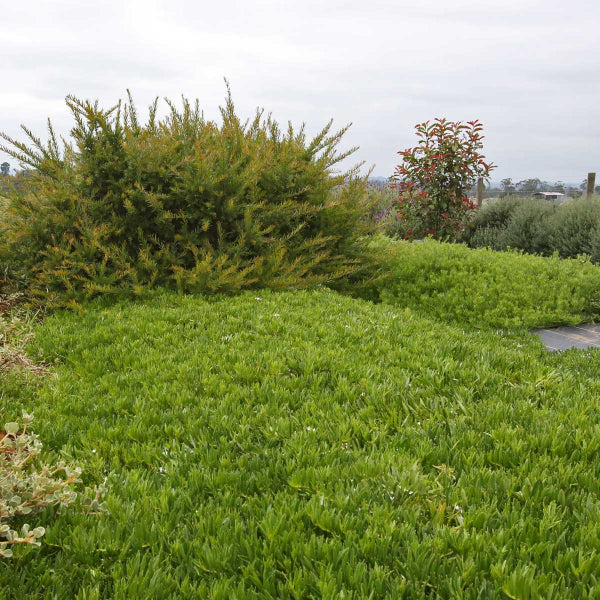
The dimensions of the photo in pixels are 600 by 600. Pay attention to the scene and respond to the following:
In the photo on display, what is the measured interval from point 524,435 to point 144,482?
6.50ft

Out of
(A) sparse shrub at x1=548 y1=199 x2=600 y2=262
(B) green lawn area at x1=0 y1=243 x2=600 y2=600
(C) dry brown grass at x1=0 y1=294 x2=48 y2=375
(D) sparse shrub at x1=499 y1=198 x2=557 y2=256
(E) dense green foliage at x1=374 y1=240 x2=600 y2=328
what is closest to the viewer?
(B) green lawn area at x1=0 y1=243 x2=600 y2=600

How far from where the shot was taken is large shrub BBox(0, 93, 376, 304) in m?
5.72

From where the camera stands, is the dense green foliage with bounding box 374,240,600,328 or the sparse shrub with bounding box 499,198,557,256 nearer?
the dense green foliage with bounding box 374,240,600,328

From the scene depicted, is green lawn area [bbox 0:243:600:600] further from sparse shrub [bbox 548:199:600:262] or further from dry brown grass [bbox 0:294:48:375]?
sparse shrub [bbox 548:199:600:262]

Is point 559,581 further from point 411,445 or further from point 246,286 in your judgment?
point 246,286

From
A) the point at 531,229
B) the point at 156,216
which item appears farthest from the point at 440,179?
the point at 156,216

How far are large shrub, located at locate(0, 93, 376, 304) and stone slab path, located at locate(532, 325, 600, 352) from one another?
2.45 metres

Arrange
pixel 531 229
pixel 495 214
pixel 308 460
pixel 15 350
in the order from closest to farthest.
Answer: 1. pixel 308 460
2. pixel 15 350
3. pixel 531 229
4. pixel 495 214

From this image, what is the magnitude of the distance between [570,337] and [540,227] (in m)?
6.26

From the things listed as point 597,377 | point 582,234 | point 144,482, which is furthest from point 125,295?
point 582,234

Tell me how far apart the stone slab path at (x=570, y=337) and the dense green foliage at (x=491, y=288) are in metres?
0.12

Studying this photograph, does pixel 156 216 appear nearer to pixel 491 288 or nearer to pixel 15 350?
pixel 15 350

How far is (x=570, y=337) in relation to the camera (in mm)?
6055

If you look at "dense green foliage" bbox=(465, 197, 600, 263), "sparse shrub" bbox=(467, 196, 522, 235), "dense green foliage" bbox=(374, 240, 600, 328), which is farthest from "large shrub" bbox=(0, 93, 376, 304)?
"sparse shrub" bbox=(467, 196, 522, 235)
